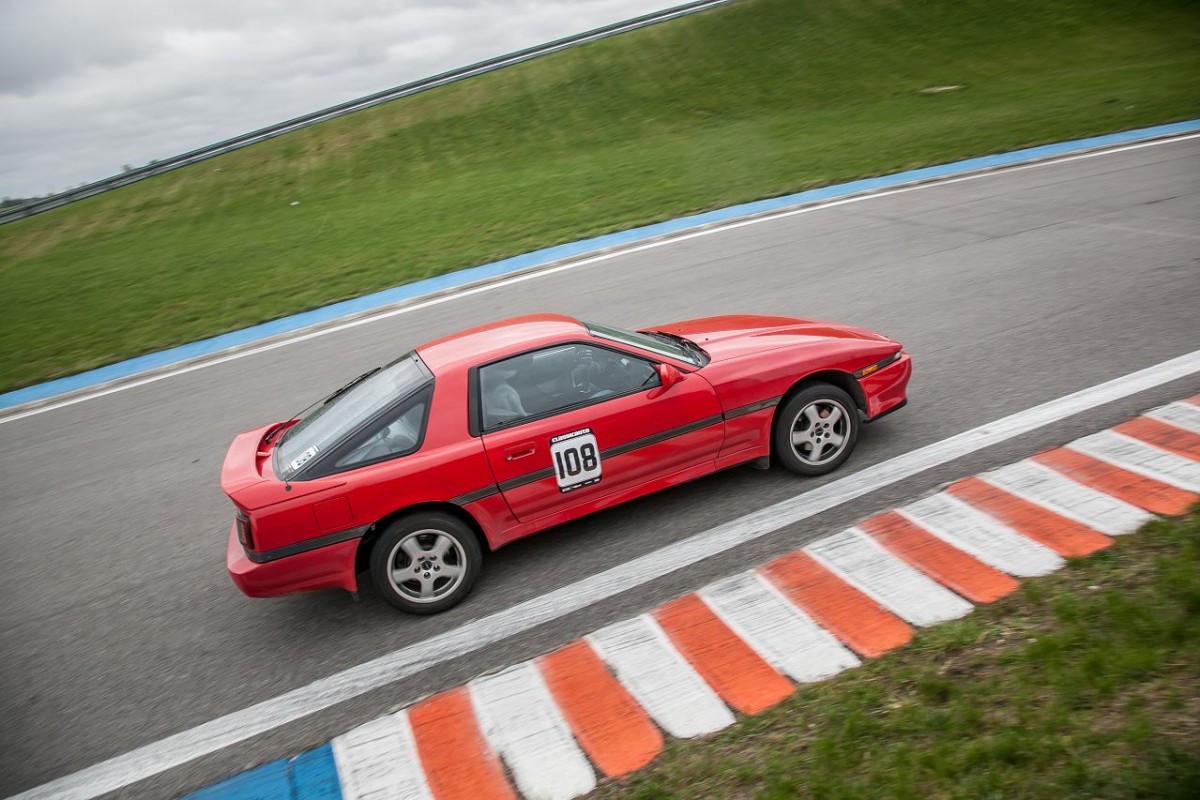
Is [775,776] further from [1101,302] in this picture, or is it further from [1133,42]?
[1133,42]

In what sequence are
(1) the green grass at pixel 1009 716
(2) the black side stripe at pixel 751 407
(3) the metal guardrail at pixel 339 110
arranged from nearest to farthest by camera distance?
(1) the green grass at pixel 1009 716, (2) the black side stripe at pixel 751 407, (3) the metal guardrail at pixel 339 110

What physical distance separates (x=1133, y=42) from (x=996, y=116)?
12100mm

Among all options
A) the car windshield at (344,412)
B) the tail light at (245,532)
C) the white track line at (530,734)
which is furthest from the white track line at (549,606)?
the car windshield at (344,412)

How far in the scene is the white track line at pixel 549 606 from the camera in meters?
4.30

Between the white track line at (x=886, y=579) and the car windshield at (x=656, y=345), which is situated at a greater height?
the car windshield at (x=656, y=345)

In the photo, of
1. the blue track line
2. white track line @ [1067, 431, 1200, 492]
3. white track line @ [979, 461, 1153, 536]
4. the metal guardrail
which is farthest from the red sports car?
the metal guardrail

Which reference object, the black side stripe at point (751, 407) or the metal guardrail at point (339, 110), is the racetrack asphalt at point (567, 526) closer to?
the black side stripe at point (751, 407)

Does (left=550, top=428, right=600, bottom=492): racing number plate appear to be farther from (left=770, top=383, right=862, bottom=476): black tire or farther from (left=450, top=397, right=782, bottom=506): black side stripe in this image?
(left=770, top=383, right=862, bottom=476): black tire

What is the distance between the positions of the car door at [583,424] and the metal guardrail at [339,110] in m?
30.8

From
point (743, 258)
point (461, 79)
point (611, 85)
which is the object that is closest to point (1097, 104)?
point (743, 258)

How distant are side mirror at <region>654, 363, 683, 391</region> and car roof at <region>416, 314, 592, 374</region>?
1.76 ft

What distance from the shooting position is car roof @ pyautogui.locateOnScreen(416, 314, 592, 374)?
5.27 metres

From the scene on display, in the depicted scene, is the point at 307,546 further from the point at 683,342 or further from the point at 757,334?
the point at 757,334

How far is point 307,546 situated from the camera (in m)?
4.78
